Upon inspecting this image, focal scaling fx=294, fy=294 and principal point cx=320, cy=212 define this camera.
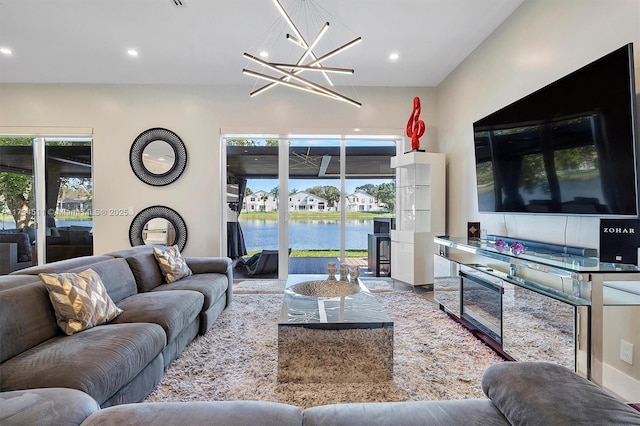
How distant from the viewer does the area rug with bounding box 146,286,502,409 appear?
72.9 inches

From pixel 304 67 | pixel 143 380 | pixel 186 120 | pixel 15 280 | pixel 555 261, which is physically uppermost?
pixel 186 120

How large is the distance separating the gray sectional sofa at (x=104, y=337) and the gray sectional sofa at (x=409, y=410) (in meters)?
0.40

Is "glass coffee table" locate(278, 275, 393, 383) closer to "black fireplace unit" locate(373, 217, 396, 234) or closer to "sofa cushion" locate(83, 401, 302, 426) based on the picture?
"sofa cushion" locate(83, 401, 302, 426)

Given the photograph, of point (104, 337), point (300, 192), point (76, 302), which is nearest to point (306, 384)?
point (104, 337)

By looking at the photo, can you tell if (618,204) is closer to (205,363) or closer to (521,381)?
(521,381)

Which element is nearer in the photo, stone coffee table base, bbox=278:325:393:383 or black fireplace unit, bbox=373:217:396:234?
stone coffee table base, bbox=278:325:393:383

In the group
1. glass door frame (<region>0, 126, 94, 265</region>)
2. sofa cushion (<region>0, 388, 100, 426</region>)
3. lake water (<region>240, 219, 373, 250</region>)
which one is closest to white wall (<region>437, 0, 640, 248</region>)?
lake water (<region>240, 219, 373, 250</region>)

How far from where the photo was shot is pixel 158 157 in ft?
15.1

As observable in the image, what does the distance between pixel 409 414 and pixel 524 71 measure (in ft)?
10.5

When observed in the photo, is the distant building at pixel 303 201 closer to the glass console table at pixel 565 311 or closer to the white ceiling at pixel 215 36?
the white ceiling at pixel 215 36

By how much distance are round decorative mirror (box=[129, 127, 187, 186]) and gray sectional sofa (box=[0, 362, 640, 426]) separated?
3975 millimetres

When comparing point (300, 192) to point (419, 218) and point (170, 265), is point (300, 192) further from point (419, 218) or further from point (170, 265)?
point (170, 265)

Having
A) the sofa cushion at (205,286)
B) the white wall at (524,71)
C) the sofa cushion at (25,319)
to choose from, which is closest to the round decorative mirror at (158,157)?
the sofa cushion at (205,286)

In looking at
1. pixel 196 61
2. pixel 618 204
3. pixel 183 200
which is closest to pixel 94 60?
pixel 196 61
